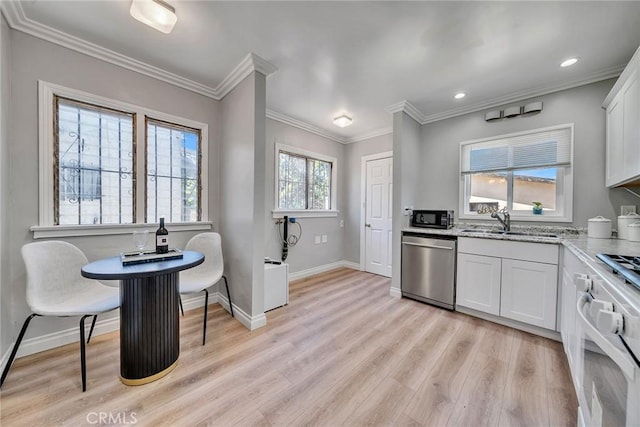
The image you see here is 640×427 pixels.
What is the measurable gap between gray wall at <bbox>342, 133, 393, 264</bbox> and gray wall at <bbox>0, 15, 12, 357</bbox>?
407 cm

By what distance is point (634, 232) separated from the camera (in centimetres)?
191

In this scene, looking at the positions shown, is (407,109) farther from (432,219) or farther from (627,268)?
(627,268)

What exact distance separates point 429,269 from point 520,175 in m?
1.62

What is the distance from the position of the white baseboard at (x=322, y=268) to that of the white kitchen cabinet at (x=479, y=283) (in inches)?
81.1

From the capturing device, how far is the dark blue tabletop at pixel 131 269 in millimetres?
1392

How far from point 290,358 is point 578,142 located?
3614mm

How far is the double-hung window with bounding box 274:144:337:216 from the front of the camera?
146 inches

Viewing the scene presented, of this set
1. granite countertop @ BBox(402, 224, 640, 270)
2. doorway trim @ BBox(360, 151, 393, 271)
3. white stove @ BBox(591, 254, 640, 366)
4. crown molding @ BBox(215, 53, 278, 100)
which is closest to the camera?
white stove @ BBox(591, 254, 640, 366)

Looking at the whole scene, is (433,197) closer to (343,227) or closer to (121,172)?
(343,227)

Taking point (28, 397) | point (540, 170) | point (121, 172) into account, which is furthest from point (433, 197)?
point (28, 397)

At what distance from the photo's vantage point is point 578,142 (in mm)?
2498

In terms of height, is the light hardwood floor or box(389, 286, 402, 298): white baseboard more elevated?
box(389, 286, 402, 298): white baseboard

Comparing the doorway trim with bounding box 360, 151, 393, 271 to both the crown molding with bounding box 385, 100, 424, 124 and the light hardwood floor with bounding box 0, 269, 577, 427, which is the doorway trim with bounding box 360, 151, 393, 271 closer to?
the crown molding with bounding box 385, 100, 424, 124

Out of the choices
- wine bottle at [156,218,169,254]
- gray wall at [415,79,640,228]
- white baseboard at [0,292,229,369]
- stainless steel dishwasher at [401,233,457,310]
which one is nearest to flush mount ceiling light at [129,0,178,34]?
wine bottle at [156,218,169,254]
